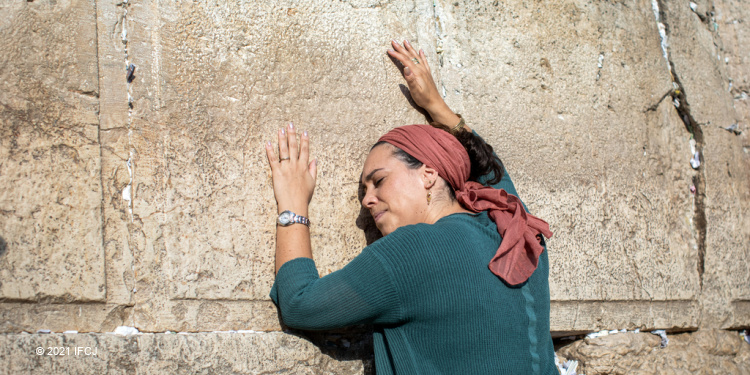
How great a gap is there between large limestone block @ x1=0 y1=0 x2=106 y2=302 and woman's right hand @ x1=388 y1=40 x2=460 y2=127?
1.18m

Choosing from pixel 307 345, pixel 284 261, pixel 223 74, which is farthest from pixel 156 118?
pixel 307 345

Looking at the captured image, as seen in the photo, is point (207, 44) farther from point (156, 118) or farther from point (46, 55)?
point (46, 55)

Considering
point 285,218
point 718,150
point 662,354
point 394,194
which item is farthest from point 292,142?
point 718,150

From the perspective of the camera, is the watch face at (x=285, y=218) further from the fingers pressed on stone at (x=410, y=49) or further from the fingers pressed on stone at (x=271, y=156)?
the fingers pressed on stone at (x=410, y=49)

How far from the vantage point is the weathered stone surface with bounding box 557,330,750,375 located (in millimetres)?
2812

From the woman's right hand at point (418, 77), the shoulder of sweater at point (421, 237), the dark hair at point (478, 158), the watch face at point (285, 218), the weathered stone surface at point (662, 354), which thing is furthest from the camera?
the weathered stone surface at point (662, 354)

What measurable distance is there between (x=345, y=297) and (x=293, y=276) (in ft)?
0.73

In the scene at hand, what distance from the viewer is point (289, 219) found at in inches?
83.0

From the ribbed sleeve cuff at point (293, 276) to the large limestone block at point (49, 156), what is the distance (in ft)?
1.83

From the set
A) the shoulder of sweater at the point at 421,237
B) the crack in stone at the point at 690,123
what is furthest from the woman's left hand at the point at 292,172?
the crack in stone at the point at 690,123

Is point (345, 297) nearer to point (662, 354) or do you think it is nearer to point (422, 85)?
point (422, 85)

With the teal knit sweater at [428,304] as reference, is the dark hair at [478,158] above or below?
above

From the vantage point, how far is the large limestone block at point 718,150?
3150mm

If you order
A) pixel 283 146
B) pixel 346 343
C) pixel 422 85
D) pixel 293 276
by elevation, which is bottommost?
pixel 346 343
